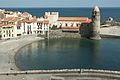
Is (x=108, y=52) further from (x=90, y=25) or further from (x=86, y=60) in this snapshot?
(x=90, y=25)

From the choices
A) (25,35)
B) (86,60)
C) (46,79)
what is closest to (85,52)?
(86,60)

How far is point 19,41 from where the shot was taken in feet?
185

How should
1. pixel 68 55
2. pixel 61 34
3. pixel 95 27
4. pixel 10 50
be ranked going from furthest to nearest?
1. pixel 61 34
2. pixel 95 27
3. pixel 10 50
4. pixel 68 55

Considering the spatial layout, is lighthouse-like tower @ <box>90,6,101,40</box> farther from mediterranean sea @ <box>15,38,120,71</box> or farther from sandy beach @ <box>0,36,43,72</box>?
sandy beach @ <box>0,36,43,72</box>

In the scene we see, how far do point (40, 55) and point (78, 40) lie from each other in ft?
60.9

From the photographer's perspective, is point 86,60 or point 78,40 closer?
point 86,60

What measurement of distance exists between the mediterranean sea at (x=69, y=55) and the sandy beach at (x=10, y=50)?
0.86 m

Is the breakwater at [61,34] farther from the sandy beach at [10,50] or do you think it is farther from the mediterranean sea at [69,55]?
the mediterranean sea at [69,55]

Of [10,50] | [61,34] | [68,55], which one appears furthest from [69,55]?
[61,34]

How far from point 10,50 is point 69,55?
8.58 meters

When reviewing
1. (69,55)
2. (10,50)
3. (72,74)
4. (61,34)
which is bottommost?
(69,55)

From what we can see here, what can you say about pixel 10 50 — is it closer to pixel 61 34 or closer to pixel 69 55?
pixel 69 55

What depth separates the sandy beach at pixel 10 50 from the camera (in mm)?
35094

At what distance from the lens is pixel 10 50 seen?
4672 centimetres
